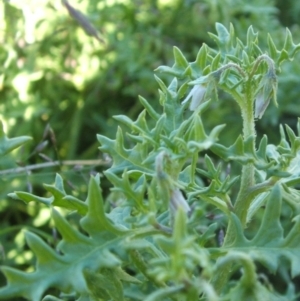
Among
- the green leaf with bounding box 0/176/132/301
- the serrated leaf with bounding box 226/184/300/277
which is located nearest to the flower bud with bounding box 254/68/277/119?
the serrated leaf with bounding box 226/184/300/277

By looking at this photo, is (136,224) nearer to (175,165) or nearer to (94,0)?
(175,165)

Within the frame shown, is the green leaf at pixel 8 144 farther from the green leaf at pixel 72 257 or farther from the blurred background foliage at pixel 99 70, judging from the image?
the blurred background foliage at pixel 99 70

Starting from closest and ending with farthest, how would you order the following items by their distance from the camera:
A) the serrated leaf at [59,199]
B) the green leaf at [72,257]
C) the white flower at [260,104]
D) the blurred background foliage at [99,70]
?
the green leaf at [72,257]
the serrated leaf at [59,199]
the white flower at [260,104]
the blurred background foliage at [99,70]

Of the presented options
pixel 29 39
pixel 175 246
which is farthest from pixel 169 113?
pixel 29 39

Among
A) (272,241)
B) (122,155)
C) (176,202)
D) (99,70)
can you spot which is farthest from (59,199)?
(99,70)

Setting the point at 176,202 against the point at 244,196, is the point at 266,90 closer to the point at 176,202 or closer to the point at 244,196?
the point at 244,196

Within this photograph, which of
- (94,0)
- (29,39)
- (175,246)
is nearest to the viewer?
(175,246)

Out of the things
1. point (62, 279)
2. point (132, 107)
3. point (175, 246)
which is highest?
point (175, 246)

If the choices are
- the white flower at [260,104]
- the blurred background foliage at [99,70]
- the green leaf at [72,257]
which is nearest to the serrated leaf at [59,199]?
the green leaf at [72,257]
